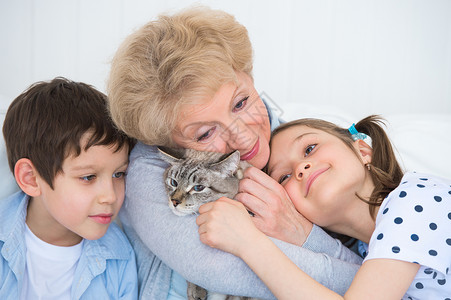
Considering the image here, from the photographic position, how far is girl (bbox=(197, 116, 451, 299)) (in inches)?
Result: 42.6

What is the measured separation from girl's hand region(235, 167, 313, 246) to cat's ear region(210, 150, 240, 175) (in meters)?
0.07

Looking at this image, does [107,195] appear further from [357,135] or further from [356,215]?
[357,135]

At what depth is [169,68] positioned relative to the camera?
1.33 metres

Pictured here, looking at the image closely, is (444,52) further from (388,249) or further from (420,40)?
(388,249)

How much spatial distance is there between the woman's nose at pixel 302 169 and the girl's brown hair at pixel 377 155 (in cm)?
21

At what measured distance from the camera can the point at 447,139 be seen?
6.66 ft

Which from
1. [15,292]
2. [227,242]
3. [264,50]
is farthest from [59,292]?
[264,50]

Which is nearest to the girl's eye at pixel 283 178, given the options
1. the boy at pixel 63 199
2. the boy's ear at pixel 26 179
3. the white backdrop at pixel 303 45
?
the boy at pixel 63 199

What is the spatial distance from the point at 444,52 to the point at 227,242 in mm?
2397

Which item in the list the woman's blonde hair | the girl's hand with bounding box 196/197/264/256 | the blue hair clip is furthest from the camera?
the blue hair clip

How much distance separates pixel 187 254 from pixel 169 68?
2.04 ft

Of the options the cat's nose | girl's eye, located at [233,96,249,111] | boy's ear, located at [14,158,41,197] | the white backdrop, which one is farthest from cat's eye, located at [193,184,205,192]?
the white backdrop

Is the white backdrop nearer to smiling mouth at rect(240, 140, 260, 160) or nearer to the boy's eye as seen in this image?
the boy's eye

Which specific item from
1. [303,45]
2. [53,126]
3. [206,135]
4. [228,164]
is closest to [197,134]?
[206,135]
